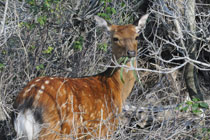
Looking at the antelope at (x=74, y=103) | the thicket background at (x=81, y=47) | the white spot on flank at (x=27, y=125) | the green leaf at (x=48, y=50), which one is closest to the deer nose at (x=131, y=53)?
the antelope at (x=74, y=103)

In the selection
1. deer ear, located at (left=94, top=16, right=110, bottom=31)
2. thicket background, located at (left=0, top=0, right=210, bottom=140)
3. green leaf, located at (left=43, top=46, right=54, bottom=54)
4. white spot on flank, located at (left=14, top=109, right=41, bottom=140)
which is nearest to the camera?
white spot on flank, located at (left=14, top=109, right=41, bottom=140)

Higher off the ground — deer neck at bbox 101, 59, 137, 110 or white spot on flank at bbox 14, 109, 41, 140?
deer neck at bbox 101, 59, 137, 110

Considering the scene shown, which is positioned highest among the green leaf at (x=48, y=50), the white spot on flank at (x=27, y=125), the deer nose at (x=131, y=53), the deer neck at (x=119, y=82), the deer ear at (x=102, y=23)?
the deer ear at (x=102, y=23)

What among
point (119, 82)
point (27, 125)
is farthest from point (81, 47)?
point (27, 125)

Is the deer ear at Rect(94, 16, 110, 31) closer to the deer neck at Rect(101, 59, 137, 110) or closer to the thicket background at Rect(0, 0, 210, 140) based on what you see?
the thicket background at Rect(0, 0, 210, 140)

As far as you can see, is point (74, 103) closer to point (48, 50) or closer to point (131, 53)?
point (131, 53)

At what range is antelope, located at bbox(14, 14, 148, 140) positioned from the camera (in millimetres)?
3787

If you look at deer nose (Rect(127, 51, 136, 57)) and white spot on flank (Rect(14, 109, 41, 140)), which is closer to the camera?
white spot on flank (Rect(14, 109, 41, 140))

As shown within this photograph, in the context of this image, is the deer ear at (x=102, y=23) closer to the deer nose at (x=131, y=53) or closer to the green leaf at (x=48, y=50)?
the deer nose at (x=131, y=53)

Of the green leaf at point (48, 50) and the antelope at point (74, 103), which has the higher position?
the green leaf at point (48, 50)

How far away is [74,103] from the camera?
417cm

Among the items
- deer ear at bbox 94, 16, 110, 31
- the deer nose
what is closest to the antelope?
the deer nose

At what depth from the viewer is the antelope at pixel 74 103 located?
12.4ft

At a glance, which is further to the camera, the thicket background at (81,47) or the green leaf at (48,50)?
the green leaf at (48,50)
